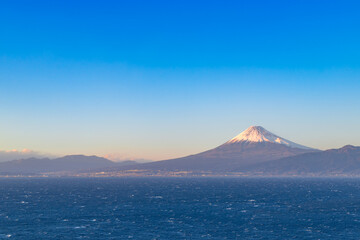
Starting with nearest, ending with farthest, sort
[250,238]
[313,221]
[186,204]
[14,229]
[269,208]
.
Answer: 1. [250,238]
2. [14,229]
3. [313,221]
4. [269,208]
5. [186,204]

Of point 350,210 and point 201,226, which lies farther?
point 350,210

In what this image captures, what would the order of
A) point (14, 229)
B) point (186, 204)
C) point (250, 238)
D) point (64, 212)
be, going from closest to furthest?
point (250, 238) < point (14, 229) < point (64, 212) < point (186, 204)

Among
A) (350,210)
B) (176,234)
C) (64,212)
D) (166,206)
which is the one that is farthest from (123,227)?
(350,210)

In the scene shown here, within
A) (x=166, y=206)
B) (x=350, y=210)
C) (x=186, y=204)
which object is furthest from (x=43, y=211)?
(x=350, y=210)

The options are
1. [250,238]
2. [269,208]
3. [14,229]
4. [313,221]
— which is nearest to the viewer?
[250,238]

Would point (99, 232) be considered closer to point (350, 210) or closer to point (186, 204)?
point (186, 204)

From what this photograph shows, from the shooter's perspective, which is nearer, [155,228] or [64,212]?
[155,228]

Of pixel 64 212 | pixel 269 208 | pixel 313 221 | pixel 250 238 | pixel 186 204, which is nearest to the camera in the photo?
pixel 250 238

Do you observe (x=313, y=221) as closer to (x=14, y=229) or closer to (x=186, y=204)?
(x=186, y=204)
